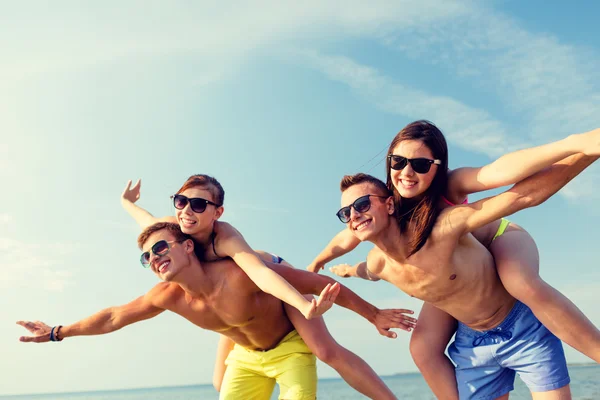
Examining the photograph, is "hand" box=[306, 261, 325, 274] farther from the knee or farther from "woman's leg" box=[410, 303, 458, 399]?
"woman's leg" box=[410, 303, 458, 399]

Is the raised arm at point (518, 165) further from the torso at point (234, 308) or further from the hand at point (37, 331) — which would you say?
the hand at point (37, 331)

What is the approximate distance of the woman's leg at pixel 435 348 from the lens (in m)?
5.94

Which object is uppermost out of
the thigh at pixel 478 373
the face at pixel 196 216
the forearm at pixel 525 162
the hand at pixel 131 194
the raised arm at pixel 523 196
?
the hand at pixel 131 194

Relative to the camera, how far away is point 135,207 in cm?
852

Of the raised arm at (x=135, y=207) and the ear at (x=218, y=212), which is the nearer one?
the ear at (x=218, y=212)

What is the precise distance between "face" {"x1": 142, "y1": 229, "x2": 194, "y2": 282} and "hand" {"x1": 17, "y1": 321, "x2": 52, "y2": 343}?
198 centimetres

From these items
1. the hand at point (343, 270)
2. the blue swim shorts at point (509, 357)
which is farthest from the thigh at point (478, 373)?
the hand at point (343, 270)

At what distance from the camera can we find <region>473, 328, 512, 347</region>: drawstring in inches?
222

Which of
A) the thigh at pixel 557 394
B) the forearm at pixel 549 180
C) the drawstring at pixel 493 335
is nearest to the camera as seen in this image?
the forearm at pixel 549 180

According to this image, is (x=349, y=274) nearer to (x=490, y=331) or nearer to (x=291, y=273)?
(x=291, y=273)

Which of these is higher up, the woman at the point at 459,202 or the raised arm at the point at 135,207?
the raised arm at the point at 135,207

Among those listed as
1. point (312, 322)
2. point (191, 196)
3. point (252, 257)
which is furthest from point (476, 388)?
point (191, 196)

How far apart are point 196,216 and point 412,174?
2.51 m

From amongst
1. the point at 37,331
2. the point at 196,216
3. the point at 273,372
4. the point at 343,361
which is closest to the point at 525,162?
the point at 343,361
